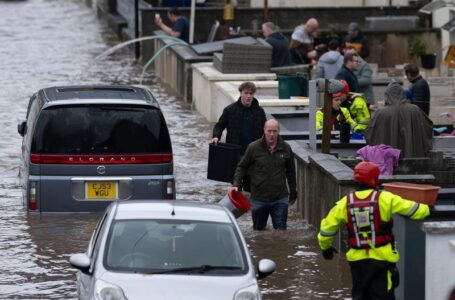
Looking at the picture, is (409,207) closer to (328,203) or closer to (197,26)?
(328,203)

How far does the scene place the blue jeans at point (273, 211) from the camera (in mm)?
16625

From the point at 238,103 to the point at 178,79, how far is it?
14.1 metres

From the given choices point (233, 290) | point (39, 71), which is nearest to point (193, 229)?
point (233, 290)

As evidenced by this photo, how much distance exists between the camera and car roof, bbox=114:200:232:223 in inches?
478

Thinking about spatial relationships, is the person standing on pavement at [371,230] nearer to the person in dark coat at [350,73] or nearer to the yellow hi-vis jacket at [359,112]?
the yellow hi-vis jacket at [359,112]

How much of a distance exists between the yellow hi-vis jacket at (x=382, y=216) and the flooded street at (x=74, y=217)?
1940 millimetres

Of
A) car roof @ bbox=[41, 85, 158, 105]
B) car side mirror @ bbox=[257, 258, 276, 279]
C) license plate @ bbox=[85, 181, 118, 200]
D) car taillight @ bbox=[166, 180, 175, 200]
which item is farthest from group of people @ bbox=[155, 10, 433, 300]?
license plate @ bbox=[85, 181, 118, 200]

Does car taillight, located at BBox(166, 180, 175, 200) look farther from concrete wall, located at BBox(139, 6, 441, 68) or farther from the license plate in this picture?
concrete wall, located at BBox(139, 6, 441, 68)

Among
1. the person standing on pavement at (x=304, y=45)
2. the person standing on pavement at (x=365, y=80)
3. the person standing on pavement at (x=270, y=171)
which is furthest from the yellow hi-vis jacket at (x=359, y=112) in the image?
the person standing on pavement at (x=304, y=45)

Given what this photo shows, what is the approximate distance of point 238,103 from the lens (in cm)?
1892

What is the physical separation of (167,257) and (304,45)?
20.0 m

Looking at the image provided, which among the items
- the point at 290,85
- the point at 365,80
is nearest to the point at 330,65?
the point at 290,85

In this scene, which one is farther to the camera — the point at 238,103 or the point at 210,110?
the point at 210,110

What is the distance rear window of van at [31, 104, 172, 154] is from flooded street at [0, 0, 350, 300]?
0.85 m
